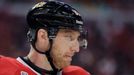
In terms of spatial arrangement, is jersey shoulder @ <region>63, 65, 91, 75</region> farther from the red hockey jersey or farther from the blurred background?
the blurred background

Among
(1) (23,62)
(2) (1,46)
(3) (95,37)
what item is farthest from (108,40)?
(1) (23,62)

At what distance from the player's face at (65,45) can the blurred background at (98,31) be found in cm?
304

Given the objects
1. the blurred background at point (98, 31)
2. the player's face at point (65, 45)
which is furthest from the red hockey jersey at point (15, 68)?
the blurred background at point (98, 31)

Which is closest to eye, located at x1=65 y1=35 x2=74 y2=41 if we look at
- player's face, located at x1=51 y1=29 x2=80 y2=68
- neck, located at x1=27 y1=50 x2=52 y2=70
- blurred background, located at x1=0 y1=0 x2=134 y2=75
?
player's face, located at x1=51 y1=29 x2=80 y2=68

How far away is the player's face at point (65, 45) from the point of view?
2160mm

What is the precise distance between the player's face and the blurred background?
3.04 m

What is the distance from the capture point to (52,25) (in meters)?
2.17

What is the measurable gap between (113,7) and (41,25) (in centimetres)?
355

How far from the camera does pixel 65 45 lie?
2.16 m

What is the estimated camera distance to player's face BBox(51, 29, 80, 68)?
7.09 feet

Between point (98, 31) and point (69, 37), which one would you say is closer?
point (69, 37)

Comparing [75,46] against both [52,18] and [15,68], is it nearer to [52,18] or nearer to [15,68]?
[52,18]

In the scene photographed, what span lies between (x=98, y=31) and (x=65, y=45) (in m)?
3.40

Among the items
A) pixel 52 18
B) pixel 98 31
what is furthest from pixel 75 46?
pixel 98 31
